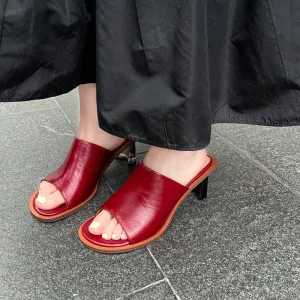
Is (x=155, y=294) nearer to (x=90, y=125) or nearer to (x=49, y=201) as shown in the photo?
(x=49, y=201)

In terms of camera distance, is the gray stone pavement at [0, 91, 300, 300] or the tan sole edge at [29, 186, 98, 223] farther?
the tan sole edge at [29, 186, 98, 223]

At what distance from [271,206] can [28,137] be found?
2.80ft

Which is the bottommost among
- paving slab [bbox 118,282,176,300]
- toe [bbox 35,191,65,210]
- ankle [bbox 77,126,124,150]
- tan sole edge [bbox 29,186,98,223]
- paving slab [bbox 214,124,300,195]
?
paving slab [bbox 214,124,300,195]

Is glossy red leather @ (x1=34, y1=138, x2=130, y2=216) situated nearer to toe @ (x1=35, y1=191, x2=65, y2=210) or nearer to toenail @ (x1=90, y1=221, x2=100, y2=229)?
toe @ (x1=35, y1=191, x2=65, y2=210)

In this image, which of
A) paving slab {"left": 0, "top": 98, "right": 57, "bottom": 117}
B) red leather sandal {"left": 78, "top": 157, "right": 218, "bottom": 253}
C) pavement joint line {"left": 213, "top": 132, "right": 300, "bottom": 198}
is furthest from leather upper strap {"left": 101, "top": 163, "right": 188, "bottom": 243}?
paving slab {"left": 0, "top": 98, "right": 57, "bottom": 117}

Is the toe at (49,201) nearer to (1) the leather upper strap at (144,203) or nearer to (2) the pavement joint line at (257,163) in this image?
(1) the leather upper strap at (144,203)

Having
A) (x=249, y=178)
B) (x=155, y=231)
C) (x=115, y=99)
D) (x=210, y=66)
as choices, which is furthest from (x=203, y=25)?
(x=249, y=178)

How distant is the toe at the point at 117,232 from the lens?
823 millimetres

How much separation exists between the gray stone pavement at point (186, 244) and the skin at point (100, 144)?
0.05 m

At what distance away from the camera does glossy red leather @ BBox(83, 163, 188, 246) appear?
839 millimetres

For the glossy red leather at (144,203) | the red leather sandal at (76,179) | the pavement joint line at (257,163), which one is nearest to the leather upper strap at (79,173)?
the red leather sandal at (76,179)

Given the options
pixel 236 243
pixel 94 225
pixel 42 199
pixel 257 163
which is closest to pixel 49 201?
pixel 42 199

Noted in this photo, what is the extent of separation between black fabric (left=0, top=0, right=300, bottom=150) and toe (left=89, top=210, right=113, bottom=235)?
0.21 meters

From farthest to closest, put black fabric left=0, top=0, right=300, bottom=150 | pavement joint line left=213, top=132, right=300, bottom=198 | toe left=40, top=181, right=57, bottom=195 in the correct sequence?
1. pavement joint line left=213, top=132, right=300, bottom=198
2. toe left=40, top=181, right=57, bottom=195
3. black fabric left=0, top=0, right=300, bottom=150
